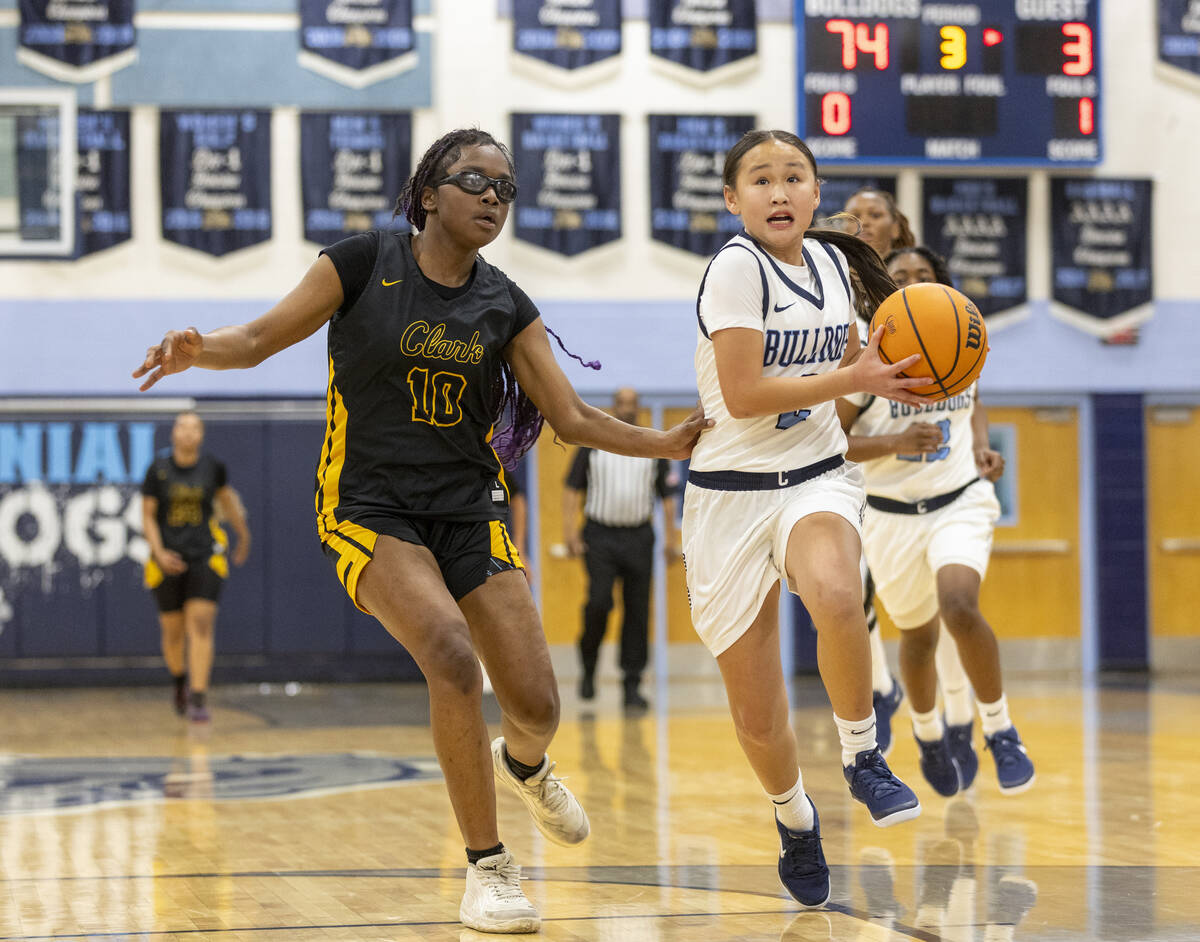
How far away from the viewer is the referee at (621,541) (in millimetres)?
10820

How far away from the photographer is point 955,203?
46.2ft

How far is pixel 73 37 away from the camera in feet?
43.0

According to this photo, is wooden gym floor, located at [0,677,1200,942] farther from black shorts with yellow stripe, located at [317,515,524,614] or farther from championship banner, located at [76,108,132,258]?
championship banner, located at [76,108,132,258]

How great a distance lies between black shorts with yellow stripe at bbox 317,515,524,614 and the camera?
4.07 meters

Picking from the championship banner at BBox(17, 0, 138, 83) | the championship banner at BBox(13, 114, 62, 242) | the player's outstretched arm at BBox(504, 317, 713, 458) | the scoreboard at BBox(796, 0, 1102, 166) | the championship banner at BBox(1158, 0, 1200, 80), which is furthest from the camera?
the championship banner at BBox(1158, 0, 1200, 80)

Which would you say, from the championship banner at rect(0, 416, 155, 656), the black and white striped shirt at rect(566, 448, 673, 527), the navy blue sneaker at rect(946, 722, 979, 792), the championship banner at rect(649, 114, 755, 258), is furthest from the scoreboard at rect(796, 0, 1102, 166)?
the navy blue sneaker at rect(946, 722, 979, 792)

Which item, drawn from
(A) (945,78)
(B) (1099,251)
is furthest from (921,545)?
(B) (1099,251)

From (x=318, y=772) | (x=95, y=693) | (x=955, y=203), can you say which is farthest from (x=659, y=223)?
(x=318, y=772)

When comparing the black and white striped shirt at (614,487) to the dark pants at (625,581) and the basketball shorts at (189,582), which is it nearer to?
the dark pants at (625,581)

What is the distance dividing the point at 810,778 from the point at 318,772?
235 cm

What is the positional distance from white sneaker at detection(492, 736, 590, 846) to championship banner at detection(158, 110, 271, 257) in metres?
9.59

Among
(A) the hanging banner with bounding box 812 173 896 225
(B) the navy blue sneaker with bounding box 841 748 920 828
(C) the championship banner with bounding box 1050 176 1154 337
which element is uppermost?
(A) the hanging banner with bounding box 812 173 896 225

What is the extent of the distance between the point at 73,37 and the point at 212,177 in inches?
61.7

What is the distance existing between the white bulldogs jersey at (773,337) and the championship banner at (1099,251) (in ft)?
34.3
